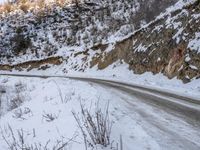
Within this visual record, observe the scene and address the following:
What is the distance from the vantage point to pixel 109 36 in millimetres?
44281

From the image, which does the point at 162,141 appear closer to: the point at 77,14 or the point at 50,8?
the point at 77,14

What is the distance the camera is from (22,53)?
200 ft

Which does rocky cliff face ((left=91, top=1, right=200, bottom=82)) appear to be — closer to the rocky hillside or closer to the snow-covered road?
the rocky hillside

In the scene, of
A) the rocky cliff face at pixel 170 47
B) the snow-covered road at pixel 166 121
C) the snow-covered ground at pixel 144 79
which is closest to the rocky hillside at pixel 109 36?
the rocky cliff face at pixel 170 47

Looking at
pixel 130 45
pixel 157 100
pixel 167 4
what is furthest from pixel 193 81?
pixel 167 4

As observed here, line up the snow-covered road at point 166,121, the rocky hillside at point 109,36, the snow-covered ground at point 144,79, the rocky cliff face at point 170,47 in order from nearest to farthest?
the snow-covered road at point 166,121
the snow-covered ground at point 144,79
the rocky cliff face at point 170,47
the rocky hillside at point 109,36

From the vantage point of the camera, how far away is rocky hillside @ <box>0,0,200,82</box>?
18.2 m

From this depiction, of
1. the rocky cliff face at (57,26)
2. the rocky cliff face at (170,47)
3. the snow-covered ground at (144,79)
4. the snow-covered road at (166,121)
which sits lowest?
the snow-covered road at (166,121)

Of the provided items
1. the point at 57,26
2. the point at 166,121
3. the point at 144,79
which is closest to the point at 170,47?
the point at 144,79

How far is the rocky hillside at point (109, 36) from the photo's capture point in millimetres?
18156

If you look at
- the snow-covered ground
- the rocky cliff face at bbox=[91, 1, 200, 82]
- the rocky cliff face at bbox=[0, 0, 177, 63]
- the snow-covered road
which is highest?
the rocky cliff face at bbox=[0, 0, 177, 63]

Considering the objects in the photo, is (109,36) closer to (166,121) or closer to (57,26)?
(57,26)

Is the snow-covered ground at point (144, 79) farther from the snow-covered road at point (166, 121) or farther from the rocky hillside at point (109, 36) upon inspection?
the snow-covered road at point (166, 121)

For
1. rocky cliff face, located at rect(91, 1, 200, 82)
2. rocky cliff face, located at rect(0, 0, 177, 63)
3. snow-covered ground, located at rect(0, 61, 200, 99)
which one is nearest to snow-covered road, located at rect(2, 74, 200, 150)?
snow-covered ground, located at rect(0, 61, 200, 99)
